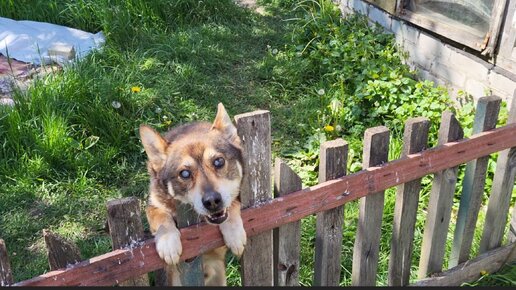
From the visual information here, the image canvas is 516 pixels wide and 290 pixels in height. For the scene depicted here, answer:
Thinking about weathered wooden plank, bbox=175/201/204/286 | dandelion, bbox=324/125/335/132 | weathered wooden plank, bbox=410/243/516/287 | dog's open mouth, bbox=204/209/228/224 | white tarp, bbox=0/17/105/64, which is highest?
dog's open mouth, bbox=204/209/228/224

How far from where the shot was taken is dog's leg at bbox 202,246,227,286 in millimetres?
2446

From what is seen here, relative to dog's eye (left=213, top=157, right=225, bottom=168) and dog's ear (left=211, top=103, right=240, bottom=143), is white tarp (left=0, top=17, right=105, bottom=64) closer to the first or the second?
dog's ear (left=211, top=103, right=240, bottom=143)

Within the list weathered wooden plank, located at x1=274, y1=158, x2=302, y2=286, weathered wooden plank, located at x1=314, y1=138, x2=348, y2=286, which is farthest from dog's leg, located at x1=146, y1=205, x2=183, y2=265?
weathered wooden plank, located at x1=314, y1=138, x2=348, y2=286

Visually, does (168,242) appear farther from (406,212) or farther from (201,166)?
(406,212)

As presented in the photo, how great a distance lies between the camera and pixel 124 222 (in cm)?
197

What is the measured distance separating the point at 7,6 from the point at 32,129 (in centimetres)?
372

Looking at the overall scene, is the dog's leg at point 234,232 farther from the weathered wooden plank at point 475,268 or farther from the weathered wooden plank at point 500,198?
the weathered wooden plank at point 500,198

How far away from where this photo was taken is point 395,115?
474 centimetres

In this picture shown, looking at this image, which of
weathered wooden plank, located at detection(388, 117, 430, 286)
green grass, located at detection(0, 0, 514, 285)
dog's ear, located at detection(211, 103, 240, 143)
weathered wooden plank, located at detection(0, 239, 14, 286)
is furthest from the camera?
green grass, located at detection(0, 0, 514, 285)

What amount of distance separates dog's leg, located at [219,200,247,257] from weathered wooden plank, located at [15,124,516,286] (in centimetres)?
4

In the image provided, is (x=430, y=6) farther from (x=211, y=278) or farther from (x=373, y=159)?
(x=211, y=278)

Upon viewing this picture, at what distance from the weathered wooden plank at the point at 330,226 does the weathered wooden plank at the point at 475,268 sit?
68cm

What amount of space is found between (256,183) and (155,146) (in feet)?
1.64

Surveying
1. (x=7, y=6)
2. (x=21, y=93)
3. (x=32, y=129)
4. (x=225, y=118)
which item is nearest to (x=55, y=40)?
(x=7, y=6)
